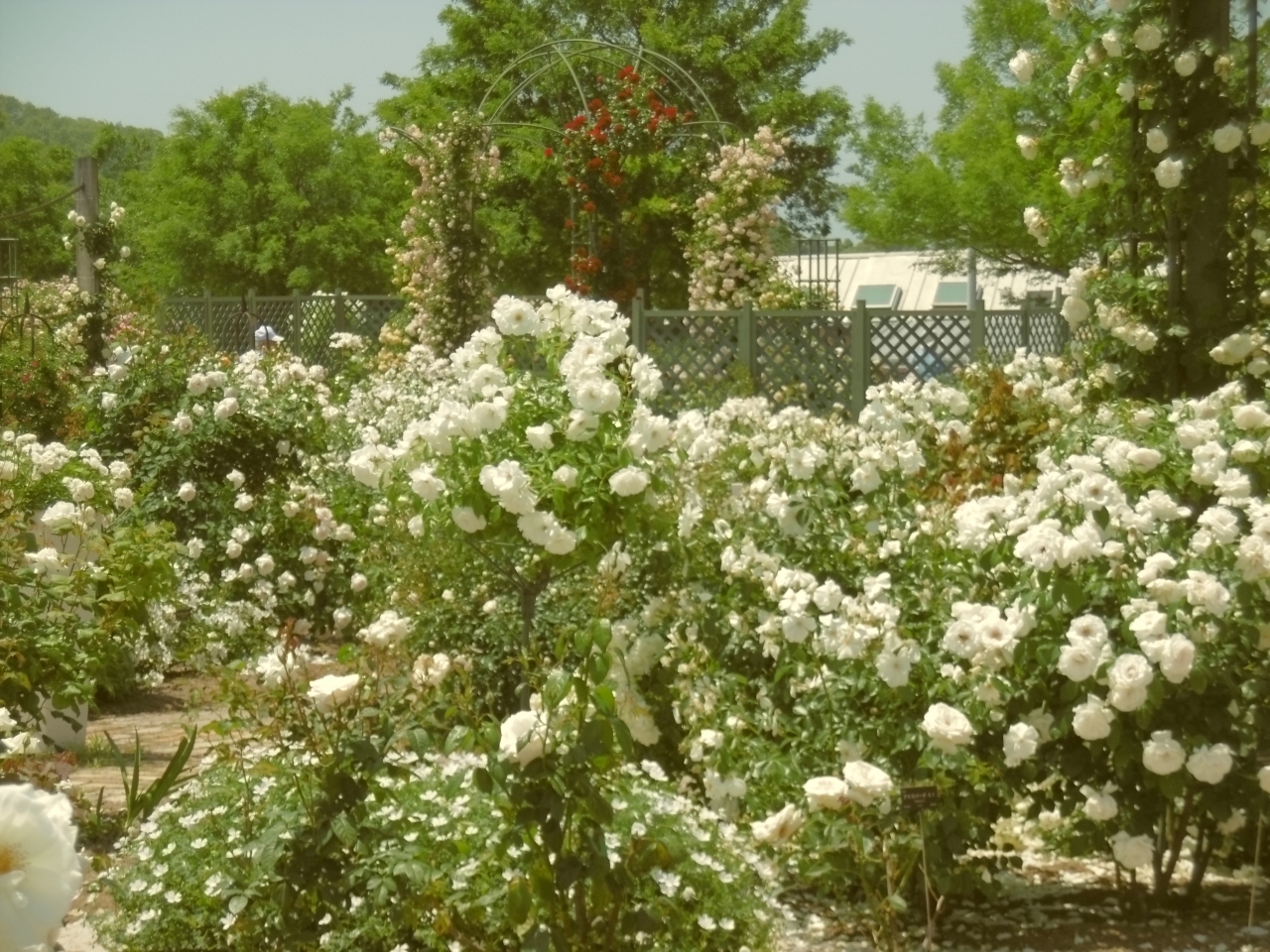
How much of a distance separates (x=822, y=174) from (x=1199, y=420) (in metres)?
31.1

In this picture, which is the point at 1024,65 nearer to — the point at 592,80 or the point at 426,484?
the point at 426,484

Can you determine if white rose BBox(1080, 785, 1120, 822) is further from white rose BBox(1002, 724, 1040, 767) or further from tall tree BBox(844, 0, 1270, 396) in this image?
tall tree BBox(844, 0, 1270, 396)

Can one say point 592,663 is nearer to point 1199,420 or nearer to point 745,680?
point 745,680

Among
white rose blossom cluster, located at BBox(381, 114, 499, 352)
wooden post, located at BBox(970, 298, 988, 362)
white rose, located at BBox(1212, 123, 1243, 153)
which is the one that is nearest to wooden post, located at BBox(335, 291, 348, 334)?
white rose blossom cluster, located at BBox(381, 114, 499, 352)

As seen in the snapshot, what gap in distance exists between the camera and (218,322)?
20391 millimetres

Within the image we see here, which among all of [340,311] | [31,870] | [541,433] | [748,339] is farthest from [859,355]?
[31,870]

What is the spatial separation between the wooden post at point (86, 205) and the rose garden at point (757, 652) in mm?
5380

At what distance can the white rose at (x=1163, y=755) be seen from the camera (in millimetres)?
3322

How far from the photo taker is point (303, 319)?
1953 cm

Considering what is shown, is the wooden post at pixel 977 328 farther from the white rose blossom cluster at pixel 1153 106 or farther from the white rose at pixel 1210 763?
the white rose at pixel 1210 763

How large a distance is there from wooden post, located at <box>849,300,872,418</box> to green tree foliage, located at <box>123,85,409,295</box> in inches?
880

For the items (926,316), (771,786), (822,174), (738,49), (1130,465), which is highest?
(738,49)

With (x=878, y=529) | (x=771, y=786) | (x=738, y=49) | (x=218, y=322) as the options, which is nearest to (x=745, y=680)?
(x=771, y=786)

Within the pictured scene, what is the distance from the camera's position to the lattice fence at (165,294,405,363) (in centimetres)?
1906
